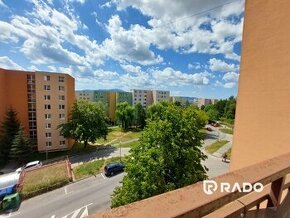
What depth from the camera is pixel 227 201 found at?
3.92 ft

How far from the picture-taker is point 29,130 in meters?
29.8

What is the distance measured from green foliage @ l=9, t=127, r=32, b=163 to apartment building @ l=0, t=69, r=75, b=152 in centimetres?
349

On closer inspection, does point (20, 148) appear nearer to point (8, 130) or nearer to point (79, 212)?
point (8, 130)

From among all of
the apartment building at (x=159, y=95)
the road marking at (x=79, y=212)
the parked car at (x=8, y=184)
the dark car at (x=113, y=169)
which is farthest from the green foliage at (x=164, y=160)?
the apartment building at (x=159, y=95)

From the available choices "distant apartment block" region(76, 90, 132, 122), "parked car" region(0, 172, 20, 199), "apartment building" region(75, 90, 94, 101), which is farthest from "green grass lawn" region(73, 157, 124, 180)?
"apartment building" region(75, 90, 94, 101)

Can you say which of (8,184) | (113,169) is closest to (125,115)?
(113,169)

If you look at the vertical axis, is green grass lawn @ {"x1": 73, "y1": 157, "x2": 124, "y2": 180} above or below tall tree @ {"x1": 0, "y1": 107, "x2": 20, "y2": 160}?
below

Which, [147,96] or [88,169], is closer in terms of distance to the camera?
[88,169]

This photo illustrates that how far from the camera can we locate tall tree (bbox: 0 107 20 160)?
83.1 ft

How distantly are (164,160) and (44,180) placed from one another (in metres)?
14.8

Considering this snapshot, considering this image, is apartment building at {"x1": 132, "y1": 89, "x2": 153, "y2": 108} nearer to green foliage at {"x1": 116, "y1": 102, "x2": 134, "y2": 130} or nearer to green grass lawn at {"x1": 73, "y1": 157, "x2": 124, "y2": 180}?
green foliage at {"x1": 116, "y1": 102, "x2": 134, "y2": 130}

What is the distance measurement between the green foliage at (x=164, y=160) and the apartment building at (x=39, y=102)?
2242cm

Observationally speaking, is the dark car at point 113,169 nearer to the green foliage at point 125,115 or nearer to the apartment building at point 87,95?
the green foliage at point 125,115

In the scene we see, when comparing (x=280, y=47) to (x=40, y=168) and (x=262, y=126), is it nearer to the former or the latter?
(x=262, y=126)
